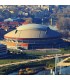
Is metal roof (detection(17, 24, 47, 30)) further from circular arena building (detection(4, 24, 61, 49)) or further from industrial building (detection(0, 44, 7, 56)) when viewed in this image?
industrial building (detection(0, 44, 7, 56))

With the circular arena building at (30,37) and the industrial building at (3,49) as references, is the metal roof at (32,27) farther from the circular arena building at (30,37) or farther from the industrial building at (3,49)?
the industrial building at (3,49)

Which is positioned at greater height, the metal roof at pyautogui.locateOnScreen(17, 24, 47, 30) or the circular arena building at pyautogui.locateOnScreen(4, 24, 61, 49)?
the metal roof at pyautogui.locateOnScreen(17, 24, 47, 30)

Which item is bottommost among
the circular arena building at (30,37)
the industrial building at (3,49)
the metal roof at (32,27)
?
the industrial building at (3,49)

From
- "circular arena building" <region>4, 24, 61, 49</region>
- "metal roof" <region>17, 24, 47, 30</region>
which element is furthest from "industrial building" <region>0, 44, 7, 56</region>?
"metal roof" <region>17, 24, 47, 30</region>

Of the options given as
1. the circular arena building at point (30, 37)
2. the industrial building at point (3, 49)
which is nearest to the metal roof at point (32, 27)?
the circular arena building at point (30, 37)

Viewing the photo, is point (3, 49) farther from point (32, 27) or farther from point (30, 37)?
point (32, 27)

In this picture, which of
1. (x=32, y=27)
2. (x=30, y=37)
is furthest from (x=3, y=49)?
(x=32, y=27)
